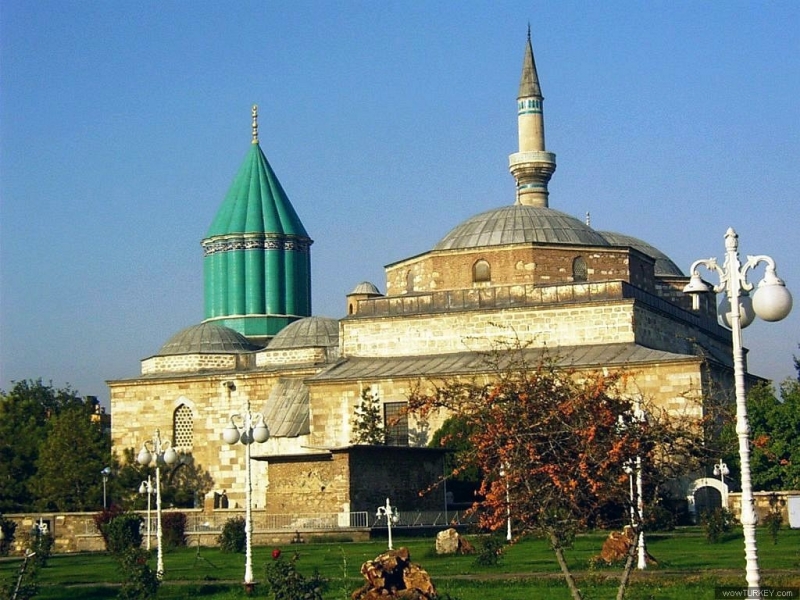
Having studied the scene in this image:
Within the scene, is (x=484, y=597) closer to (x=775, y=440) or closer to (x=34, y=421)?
(x=775, y=440)

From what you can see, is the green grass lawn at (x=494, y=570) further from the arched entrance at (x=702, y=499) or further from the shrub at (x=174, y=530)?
the arched entrance at (x=702, y=499)

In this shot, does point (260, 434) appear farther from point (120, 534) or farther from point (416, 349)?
point (416, 349)

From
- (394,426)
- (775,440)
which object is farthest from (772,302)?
(394,426)

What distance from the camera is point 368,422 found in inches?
1553

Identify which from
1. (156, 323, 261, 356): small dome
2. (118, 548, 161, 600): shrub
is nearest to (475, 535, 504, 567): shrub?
(118, 548, 161, 600): shrub

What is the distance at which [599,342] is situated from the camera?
3978 centimetres

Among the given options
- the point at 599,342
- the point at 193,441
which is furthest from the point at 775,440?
the point at 193,441

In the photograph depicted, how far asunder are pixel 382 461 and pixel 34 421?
2206 cm

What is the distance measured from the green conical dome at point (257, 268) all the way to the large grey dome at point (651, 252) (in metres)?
11.3

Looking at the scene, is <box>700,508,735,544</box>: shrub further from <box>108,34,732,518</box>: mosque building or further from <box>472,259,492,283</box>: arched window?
<box>472,259,492,283</box>: arched window

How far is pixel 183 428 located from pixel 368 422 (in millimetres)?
9779

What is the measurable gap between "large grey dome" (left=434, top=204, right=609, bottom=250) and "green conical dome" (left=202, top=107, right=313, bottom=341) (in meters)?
11.1

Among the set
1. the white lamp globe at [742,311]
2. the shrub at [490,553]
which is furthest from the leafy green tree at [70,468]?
the white lamp globe at [742,311]

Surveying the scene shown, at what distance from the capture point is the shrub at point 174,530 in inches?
1216
